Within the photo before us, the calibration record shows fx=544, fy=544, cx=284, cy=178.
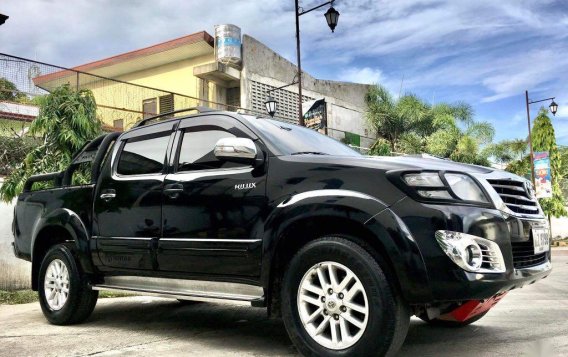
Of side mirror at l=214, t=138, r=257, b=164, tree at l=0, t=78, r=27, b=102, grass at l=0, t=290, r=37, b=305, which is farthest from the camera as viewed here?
tree at l=0, t=78, r=27, b=102

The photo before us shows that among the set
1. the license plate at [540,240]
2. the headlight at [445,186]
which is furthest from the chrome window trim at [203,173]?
the license plate at [540,240]

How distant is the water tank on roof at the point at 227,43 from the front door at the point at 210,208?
49.7 ft

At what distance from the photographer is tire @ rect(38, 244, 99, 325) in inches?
207

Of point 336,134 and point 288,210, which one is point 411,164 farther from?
point 336,134

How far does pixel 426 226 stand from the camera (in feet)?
10.7

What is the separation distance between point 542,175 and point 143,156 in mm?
22571

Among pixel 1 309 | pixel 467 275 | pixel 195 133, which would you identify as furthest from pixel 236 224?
pixel 1 309

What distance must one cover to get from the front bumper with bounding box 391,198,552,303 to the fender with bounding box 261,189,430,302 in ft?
0.17

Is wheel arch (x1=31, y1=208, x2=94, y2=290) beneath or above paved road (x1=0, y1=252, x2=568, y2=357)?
above

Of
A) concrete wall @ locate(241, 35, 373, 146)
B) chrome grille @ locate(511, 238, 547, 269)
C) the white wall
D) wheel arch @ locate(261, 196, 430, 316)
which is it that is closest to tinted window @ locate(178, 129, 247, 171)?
wheel arch @ locate(261, 196, 430, 316)

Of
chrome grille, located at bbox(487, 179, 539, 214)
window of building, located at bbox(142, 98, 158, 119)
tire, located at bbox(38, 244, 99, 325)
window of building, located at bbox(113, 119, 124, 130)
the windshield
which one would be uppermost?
window of building, located at bbox(142, 98, 158, 119)

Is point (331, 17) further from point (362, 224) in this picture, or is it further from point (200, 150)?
point (362, 224)

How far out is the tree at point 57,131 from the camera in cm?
863

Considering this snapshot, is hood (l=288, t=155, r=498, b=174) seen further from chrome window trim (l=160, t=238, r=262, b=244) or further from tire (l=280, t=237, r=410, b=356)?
chrome window trim (l=160, t=238, r=262, b=244)
